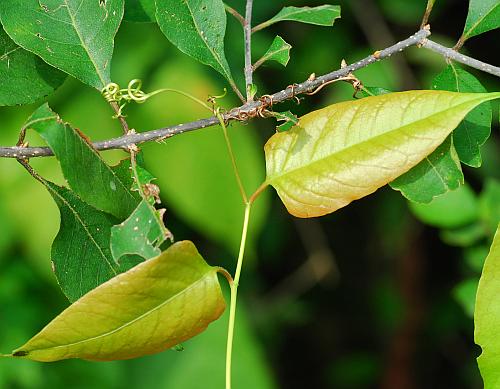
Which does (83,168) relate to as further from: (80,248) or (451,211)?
(451,211)

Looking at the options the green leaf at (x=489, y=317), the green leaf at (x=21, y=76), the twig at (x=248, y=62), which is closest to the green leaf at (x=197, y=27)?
the twig at (x=248, y=62)

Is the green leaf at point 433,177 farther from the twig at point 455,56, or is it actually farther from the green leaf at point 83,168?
the green leaf at point 83,168

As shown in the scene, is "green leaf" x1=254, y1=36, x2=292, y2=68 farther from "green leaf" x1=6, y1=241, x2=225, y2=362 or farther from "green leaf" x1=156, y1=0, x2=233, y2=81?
"green leaf" x1=6, y1=241, x2=225, y2=362

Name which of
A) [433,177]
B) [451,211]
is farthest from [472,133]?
[451,211]

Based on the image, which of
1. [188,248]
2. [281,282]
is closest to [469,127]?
[188,248]

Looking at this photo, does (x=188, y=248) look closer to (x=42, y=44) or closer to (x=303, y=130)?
(x=303, y=130)

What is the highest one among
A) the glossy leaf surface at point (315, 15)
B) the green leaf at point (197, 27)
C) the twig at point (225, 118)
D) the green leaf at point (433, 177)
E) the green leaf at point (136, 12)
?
the green leaf at point (136, 12)

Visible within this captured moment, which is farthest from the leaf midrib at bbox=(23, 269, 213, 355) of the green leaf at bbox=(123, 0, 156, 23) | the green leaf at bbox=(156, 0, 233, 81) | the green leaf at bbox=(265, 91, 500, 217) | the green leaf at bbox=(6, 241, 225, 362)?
the green leaf at bbox=(123, 0, 156, 23)

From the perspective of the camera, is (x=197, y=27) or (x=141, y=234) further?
(x=197, y=27)
